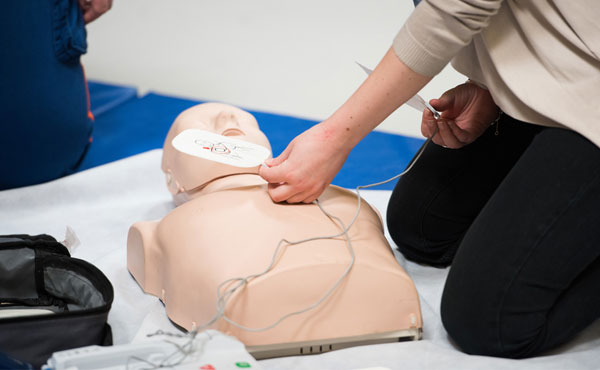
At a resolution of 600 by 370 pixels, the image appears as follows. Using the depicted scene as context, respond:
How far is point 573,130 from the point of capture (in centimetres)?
103

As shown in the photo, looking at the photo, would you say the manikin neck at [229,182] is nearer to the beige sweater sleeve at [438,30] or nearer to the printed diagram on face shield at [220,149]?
the printed diagram on face shield at [220,149]

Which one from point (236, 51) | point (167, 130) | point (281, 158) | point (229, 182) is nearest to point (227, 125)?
point (229, 182)

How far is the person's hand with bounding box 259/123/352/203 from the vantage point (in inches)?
45.4

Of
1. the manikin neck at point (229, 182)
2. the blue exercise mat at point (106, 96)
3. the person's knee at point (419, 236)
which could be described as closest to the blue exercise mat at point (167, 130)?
the blue exercise mat at point (106, 96)

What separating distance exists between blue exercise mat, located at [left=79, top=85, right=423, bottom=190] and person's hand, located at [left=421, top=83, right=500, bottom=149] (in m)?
0.67

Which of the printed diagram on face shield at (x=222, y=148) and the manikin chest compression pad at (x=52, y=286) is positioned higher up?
the printed diagram on face shield at (x=222, y=148)

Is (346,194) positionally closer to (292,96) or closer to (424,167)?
(424,167)

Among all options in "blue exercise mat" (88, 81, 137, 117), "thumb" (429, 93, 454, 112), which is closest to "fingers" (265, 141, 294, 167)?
"thumb" (429, 93, 454, 112)

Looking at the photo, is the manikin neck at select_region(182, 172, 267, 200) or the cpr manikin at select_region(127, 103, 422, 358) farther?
the manikin neck at select_region(182, 172, 267, 200)

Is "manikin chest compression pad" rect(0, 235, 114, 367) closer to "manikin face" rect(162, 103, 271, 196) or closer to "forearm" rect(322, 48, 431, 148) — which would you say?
"manikin face" rect(162, 103, 271, 196)

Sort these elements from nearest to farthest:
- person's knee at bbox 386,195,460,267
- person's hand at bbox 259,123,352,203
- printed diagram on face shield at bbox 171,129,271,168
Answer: person's hand at bbox 259,123,352,203, printed diagram on face shield at bbox 171,129,271,168, person's knee at bbox 386,195,460,267

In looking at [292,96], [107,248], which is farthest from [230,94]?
[107,248]

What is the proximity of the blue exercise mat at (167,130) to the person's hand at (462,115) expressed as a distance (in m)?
0.67

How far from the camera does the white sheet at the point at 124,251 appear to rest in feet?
3.55
